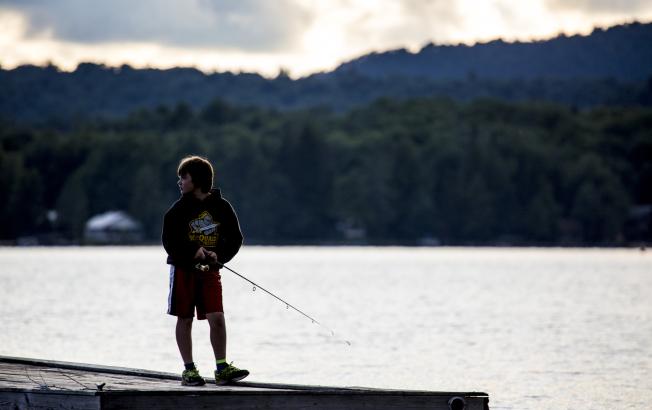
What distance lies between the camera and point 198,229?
11172 mm

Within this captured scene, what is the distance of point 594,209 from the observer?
427ft

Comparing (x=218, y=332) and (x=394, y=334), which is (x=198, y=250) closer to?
(x=218, y=332)

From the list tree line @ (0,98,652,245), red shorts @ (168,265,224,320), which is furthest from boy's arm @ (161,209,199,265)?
tree line @ (0,98,652,245)

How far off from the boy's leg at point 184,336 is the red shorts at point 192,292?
0.20 feet

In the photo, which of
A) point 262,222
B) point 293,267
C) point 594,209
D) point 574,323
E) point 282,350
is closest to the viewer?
point 282,350

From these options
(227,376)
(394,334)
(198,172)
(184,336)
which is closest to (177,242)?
(198,172)

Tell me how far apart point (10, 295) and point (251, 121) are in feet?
443

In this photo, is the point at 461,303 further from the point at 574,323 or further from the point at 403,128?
the point at 403,128

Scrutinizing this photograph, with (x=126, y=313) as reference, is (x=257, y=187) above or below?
above

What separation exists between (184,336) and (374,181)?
12519 centimetres

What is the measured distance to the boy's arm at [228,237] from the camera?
37.0 ft

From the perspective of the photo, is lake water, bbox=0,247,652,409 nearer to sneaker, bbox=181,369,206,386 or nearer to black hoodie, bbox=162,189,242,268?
sneaker, bbox=181,369,206,386

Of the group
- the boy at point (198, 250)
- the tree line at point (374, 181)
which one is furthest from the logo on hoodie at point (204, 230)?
the tree line at point (374, 181)

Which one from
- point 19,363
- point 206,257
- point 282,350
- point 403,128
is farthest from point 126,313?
point 403,128
